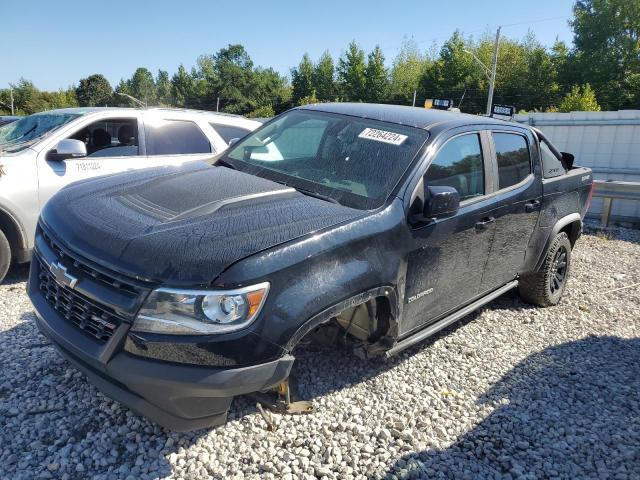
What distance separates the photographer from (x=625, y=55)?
49.9 m

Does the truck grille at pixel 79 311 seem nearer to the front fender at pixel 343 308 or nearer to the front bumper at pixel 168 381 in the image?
the front bumper at pixel 168 381

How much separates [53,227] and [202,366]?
1272 millimetres

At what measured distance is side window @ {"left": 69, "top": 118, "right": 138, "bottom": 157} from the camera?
533 centimetres

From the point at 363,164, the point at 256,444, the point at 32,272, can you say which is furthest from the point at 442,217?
the point at 32,272

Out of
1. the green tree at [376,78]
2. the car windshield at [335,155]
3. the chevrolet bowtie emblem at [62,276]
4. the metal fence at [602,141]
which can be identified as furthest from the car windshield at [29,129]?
the green tree at [376,78]

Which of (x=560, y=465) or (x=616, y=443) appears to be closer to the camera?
(x=560, y=465)

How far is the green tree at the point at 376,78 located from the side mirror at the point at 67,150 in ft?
185

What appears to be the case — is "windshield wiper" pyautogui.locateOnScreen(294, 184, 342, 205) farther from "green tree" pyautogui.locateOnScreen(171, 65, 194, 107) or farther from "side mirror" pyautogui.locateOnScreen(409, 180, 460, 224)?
"green tree" pyautogui.locateOnScreen(171, 65, 194, 107)

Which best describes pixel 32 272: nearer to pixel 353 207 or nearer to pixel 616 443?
pixel 353 207

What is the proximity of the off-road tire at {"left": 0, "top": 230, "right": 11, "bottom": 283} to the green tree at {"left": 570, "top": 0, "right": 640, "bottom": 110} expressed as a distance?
5379 centimetres

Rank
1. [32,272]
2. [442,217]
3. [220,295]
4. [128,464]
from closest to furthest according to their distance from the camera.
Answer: [220,295]
[128,464]
[32,272]
[442,217]

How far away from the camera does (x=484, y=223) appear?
3562 mm

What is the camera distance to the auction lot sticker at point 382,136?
10.7 feet

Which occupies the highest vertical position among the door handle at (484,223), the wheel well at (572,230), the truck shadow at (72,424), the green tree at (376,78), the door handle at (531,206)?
the green tree at (376,78)
